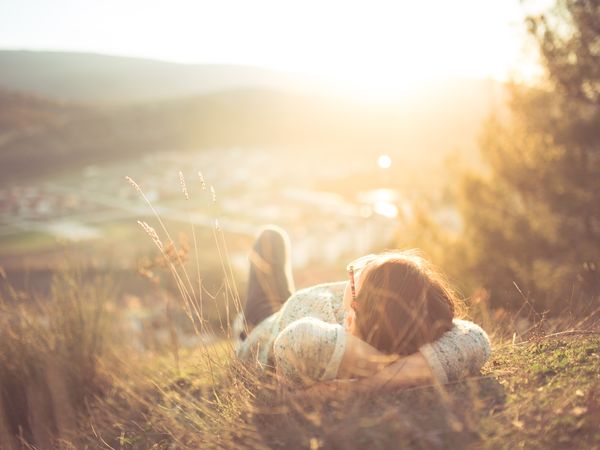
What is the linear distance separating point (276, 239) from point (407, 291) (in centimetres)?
123

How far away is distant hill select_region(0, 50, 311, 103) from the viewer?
1759 inches

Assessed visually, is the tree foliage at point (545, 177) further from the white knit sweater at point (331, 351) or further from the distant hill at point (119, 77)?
the distant hill at point (119, 77)

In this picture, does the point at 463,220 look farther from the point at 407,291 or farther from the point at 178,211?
the point at 178,211

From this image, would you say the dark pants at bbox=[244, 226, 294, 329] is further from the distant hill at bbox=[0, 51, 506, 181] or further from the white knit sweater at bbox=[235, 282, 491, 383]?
the distant hill at bbox=[0, 51, 506, 181]

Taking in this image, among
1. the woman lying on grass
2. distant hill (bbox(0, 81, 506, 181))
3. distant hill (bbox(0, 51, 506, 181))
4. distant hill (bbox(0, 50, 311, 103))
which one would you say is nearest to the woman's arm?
the woman lying on grass

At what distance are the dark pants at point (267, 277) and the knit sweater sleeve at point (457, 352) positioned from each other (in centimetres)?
110

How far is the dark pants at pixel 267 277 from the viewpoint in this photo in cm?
243

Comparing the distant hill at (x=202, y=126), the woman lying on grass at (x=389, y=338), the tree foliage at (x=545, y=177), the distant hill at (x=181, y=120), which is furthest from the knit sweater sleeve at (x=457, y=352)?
the distant hill at (x=202, y=126)

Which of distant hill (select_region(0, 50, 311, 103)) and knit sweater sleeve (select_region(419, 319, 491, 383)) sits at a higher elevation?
distant hill (select_region(0, 50, 311, 103))

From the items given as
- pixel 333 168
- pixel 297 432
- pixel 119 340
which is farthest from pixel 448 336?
pixel 333 168

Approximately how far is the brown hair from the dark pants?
3.28 ft

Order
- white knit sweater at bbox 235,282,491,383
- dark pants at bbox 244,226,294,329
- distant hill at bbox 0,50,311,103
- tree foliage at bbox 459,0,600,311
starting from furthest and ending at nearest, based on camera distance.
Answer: distant hill at bbox 0,50,311,103 → tree foliage at bbox 459,0,600,311 → dark pants at bbox 244,226,294,329 → white knit sweater at bbox 235,282,491,383

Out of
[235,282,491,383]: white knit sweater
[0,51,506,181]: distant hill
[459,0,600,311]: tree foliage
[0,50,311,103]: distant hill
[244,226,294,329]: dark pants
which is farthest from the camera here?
[0,50,311,103]: distant hill

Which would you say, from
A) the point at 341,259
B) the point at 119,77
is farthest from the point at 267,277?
the point at 119,77
